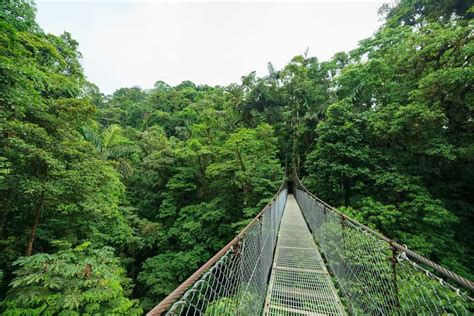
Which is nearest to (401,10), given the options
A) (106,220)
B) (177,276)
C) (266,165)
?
(266,165)

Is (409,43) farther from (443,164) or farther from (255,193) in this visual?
(255,193)

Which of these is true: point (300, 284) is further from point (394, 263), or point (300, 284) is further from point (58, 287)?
point (58, 287)

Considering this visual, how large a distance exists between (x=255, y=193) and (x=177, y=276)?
4.18m

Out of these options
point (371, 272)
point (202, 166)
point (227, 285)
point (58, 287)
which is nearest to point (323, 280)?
point (371, 272)

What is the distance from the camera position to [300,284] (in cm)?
198

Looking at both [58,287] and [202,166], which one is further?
[202,166]

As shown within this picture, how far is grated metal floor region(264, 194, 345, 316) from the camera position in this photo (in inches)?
65.0

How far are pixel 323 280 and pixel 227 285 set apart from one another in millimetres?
1543

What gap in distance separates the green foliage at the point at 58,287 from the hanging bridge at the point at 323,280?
164 centimetres

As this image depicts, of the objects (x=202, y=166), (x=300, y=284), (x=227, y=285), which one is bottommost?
(x=300, y=284)

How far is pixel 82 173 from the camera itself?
3.42 meters

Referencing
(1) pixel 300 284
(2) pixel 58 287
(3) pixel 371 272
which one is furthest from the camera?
(2) pixel 58 287

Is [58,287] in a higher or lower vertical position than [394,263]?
lower

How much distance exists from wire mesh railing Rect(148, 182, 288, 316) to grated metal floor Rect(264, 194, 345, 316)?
0.55 ft
